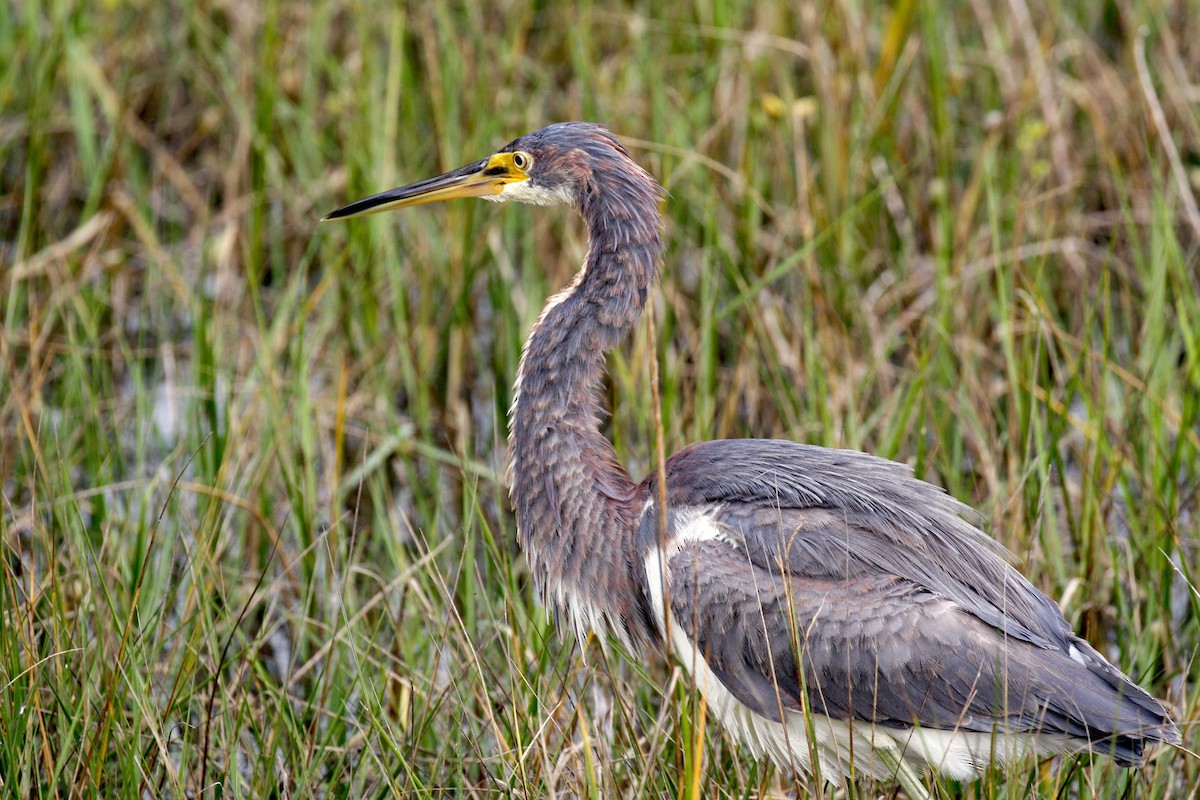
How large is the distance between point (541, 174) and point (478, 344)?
175cm

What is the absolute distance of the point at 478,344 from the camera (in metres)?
5.02

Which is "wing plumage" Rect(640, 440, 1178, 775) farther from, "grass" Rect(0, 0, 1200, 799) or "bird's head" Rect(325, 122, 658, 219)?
"bird's head" Rect(325, 122, 658, 219)

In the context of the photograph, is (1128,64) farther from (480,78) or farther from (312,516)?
(312,516)

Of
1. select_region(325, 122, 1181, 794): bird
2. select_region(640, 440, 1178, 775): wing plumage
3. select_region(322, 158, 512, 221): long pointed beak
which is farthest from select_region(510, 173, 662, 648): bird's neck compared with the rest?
select_region(322, 158, 512, 221): long pointed beak

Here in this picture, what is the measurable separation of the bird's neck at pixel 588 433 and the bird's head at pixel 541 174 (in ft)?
0.23

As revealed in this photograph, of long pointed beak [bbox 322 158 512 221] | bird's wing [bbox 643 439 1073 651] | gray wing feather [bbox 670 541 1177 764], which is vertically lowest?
gray wing feather [bbox 670 541 1177 764]

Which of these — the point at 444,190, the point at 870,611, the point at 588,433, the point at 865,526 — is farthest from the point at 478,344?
the point at 870,611

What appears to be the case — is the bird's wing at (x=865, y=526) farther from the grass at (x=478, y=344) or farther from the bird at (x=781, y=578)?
the grass at (x=478, y=344)

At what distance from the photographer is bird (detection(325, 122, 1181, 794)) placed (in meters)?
2.84

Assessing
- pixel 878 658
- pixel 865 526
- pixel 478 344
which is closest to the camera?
pixel 878 658

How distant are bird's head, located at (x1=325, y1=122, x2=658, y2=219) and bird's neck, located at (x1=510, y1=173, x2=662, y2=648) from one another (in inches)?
2.8

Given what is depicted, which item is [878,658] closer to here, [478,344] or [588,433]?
[588,433]

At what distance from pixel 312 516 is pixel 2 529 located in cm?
91

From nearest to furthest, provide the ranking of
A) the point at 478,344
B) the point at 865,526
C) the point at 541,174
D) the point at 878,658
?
the point at 878,658 < the point at 865,526 < the point at 541,174 < the point at 478,344
